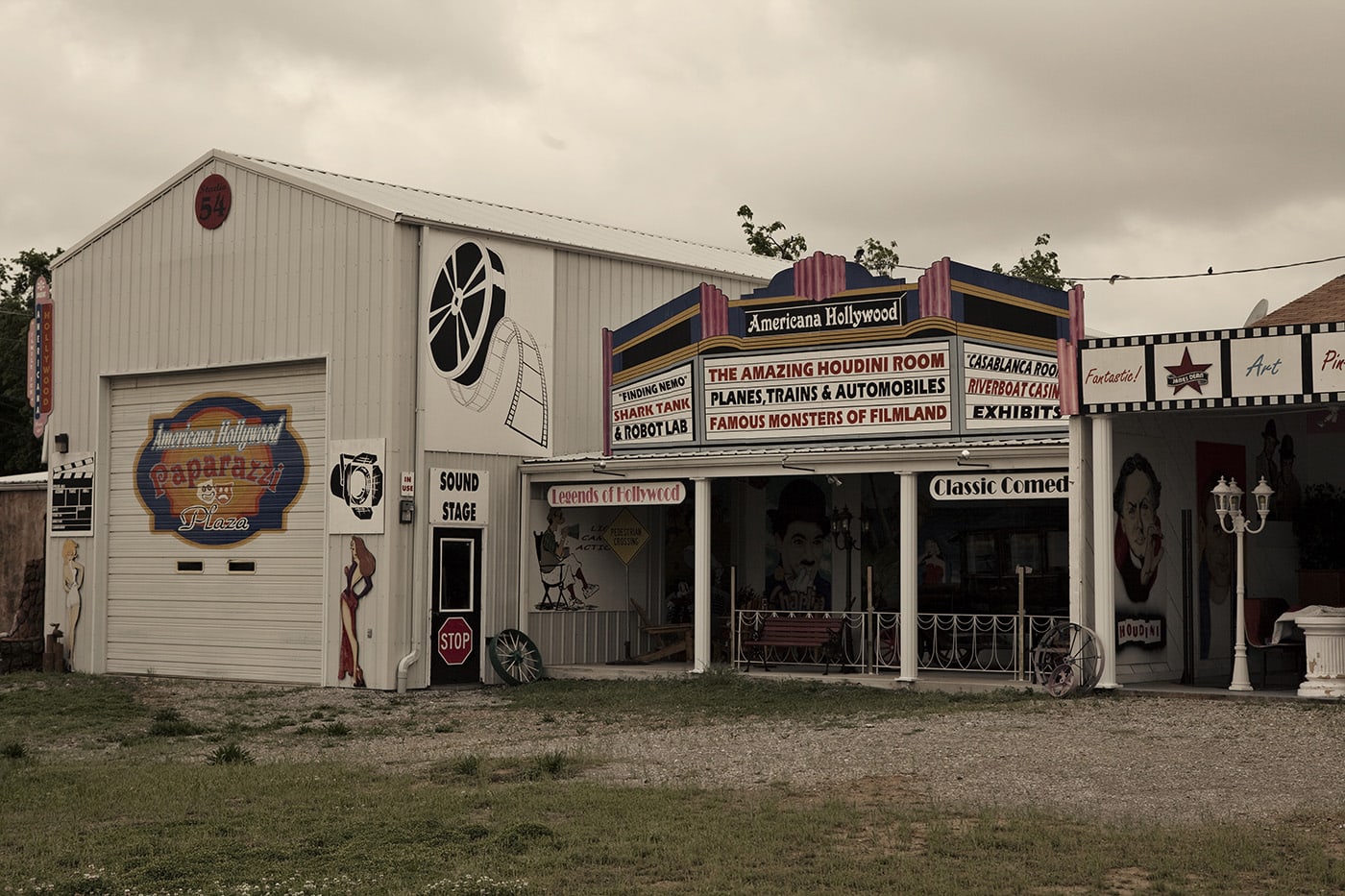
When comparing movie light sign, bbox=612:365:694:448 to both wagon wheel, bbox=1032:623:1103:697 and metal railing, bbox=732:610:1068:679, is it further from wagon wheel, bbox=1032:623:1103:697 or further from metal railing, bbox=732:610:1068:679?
wagon wheel, bbox=1032:623:1103:697

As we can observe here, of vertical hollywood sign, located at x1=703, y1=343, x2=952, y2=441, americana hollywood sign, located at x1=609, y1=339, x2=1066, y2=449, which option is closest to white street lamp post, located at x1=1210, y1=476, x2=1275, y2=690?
americana hollywood sign, located at x1=609, y1=339, x2=1066, y2=449

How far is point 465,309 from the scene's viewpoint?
70.2 feet

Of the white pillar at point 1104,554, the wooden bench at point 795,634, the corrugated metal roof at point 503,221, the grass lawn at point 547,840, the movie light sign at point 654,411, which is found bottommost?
the grass lawn at point 547,840

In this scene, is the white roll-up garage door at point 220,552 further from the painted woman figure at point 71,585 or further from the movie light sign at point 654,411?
the movie light sign at point 654,411

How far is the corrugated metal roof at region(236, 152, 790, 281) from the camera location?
2155cm

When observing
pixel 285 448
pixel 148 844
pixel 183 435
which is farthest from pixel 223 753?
pixel 183 435

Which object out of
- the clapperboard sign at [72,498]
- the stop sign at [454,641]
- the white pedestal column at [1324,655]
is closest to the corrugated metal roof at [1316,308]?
the white pedestal column at [1324,655]

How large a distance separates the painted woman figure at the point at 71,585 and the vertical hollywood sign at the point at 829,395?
971cm

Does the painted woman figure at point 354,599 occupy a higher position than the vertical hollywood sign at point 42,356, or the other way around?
the vertical hollywood sign at point 42,356

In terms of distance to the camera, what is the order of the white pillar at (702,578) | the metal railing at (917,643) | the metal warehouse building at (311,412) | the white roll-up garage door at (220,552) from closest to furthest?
the metal railing at (917,643)
the white pillar at (702,578)
the metal warehouse building at (311,412)
the white roll-up garage door at (220,552)

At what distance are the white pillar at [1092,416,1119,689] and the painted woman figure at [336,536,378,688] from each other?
8.75 metres

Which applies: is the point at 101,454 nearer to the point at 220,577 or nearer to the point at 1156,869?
the point at 220,577

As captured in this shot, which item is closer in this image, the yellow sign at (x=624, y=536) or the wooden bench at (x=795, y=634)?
the wooden bench at (x=795, y=634)

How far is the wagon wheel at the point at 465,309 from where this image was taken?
21125mm
